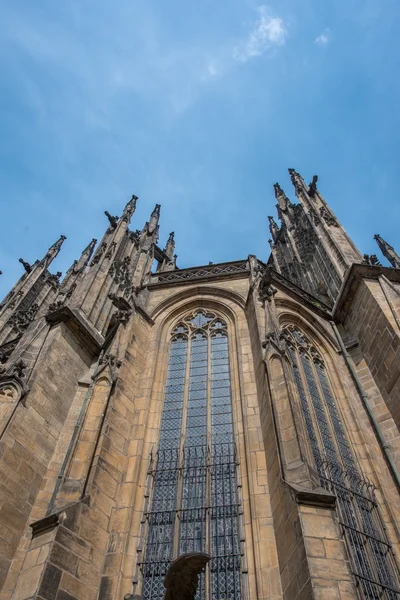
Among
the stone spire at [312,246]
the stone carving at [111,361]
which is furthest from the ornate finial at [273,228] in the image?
the stone carving at [111,361]

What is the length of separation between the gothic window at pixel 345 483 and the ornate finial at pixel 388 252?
17.5 feet

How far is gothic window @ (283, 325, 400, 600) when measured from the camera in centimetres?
626

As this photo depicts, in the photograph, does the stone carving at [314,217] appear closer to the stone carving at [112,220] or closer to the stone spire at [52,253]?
the stone carving at [112,220]

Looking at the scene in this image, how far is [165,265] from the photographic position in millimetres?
23953

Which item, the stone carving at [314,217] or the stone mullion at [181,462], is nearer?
the stone mullion at [181,462]

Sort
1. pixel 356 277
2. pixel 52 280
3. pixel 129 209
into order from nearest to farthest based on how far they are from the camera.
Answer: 1. pixel 356 277
2. pixel 129 209
3. pixel 52 280

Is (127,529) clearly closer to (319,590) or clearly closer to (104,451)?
(104,451)

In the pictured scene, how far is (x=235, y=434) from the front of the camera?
826cm

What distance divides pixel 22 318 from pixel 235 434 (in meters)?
14.9

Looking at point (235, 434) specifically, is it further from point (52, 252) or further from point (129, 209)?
point (52, 252)

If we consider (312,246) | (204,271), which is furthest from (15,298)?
(312,246)

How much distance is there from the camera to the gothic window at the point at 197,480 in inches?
249

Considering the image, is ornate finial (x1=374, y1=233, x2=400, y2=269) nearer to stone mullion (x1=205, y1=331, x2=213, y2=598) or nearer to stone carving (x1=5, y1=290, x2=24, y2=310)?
stone mullion (x1=205, y1=331, x2=213, y2=598)

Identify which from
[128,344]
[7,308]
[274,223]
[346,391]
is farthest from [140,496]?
[274,223]
